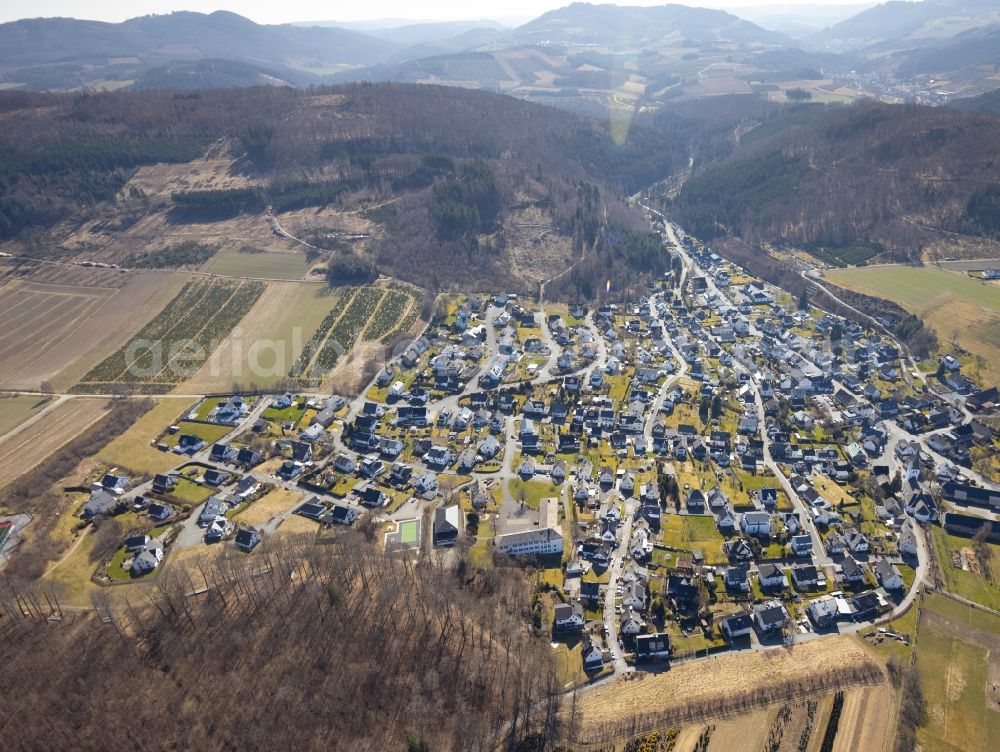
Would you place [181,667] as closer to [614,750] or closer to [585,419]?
[614,750]

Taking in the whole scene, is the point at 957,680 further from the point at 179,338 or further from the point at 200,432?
the point at 179,338

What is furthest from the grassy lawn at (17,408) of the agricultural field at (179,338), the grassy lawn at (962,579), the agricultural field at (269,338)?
the grassy lawn at (962,579)

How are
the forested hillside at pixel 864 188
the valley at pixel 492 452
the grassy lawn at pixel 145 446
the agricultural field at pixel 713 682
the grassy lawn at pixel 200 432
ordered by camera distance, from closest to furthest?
the agricultural field at pixel 713 682 → the valley at pixel 492 452 → the grassy lawn at pixel 145 446 → the grassy lawn at pixel 200 432 → the forested hillside at pixel 864 188

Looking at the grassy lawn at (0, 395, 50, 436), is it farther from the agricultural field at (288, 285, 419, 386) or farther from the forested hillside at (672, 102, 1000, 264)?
the forested hillside at (672, 102, 1000, 264)

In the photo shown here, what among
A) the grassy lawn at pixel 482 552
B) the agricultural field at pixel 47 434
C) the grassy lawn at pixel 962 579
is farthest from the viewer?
the agricultural field at pixel 47 434

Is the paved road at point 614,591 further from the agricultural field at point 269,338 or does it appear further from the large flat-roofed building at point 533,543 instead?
the agricultural field at point 269,338

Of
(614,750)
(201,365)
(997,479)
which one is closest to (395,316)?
(201,365)
